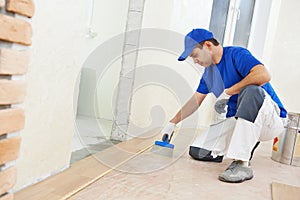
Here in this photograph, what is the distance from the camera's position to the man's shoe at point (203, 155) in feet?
5.70

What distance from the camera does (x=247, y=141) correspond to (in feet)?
4.93

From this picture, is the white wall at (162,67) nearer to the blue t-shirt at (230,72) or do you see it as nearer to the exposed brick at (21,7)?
the blue t-shirt at (230,72)

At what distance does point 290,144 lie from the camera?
2.00 metres

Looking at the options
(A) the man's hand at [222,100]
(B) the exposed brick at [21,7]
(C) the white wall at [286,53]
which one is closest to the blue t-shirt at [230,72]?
(A) the man's hand at [222,100]

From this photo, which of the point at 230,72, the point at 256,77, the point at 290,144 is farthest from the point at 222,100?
the point at 290,144

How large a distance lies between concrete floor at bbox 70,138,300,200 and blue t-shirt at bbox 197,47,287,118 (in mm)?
347

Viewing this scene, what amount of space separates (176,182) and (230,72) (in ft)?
2.17

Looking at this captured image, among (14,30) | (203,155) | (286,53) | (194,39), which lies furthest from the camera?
(286,53)

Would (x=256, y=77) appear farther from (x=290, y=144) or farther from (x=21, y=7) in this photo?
(x=21, y=7)

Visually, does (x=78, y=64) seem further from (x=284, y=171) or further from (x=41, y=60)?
(x=284, y=171)

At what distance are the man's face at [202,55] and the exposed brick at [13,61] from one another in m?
1.00

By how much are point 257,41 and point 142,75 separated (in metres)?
1.63

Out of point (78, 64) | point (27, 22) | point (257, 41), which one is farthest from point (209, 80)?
point (257, 41)

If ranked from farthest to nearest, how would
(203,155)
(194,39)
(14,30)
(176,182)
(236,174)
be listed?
(203,155) < (194,39) < (236,174) < (176,182) < (14,30)
